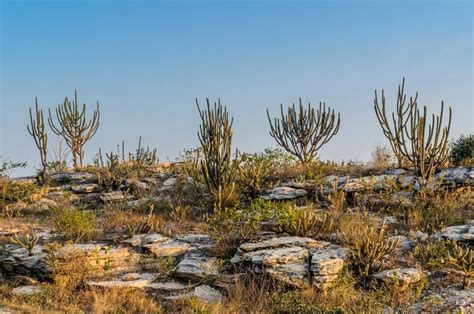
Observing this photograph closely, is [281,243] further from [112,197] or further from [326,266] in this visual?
[112,197]

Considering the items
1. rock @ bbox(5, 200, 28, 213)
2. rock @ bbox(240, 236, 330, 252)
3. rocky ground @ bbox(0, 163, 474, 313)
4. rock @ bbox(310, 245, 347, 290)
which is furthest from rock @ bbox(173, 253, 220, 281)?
rock @ bbox(5, 200, 28, 213)

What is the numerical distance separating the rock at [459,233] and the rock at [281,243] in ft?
6.90

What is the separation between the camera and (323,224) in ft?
26.1

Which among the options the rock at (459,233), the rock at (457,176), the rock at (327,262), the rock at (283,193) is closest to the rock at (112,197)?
the rock at (283,193)

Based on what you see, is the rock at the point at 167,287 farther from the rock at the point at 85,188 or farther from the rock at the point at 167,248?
the rock at the point at 85,188

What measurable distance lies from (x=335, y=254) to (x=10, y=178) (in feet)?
38.7

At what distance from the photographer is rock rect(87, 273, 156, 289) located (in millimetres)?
6664

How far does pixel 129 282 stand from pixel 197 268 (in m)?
1.09

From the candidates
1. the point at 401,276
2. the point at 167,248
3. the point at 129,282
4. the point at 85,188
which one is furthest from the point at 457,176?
the point at 85,188

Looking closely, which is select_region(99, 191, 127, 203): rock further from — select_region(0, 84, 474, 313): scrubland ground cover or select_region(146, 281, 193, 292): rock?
select_region(146, 281, 193, 292): rock

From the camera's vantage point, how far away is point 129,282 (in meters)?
6.75

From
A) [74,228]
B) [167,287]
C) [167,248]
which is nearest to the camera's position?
[167,287]

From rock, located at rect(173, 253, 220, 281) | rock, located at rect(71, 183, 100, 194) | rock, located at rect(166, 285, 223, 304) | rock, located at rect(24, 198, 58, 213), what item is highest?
rock, located at rect(71, 183, 100, 194)

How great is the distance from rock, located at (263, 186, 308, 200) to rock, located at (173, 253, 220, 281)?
3.75 meters
